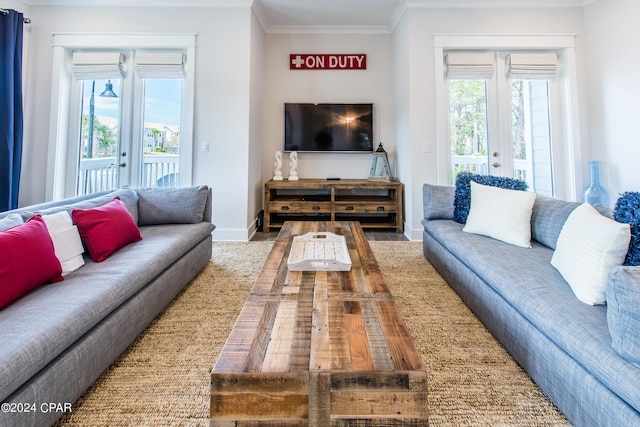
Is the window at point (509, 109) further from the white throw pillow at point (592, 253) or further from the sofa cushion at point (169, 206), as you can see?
the sofa cushion at point (169, 206)

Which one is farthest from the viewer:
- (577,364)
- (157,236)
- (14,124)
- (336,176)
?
(336,176)

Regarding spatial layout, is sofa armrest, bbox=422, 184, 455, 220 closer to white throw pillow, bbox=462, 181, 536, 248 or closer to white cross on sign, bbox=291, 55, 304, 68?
white throw pillow, bbox=462, 181, 536, 248

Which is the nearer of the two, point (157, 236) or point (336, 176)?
point (157, 236)

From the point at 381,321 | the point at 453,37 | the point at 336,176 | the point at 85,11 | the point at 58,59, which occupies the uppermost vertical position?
the point at 85,11

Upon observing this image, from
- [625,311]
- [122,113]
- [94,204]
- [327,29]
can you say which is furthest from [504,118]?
[122,113]

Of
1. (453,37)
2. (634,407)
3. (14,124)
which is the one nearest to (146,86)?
(14,124)

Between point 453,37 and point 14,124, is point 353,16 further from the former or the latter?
point 14,124

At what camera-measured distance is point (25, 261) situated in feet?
4.27

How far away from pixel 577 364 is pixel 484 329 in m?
0.73

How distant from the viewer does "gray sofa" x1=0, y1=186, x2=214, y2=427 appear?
96 centimetres

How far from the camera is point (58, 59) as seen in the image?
3756 mm

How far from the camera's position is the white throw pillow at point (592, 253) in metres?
1.23

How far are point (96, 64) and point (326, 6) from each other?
298 centimetres

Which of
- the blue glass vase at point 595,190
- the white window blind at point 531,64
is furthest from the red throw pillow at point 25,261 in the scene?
the blue glass vase at point 595,190
